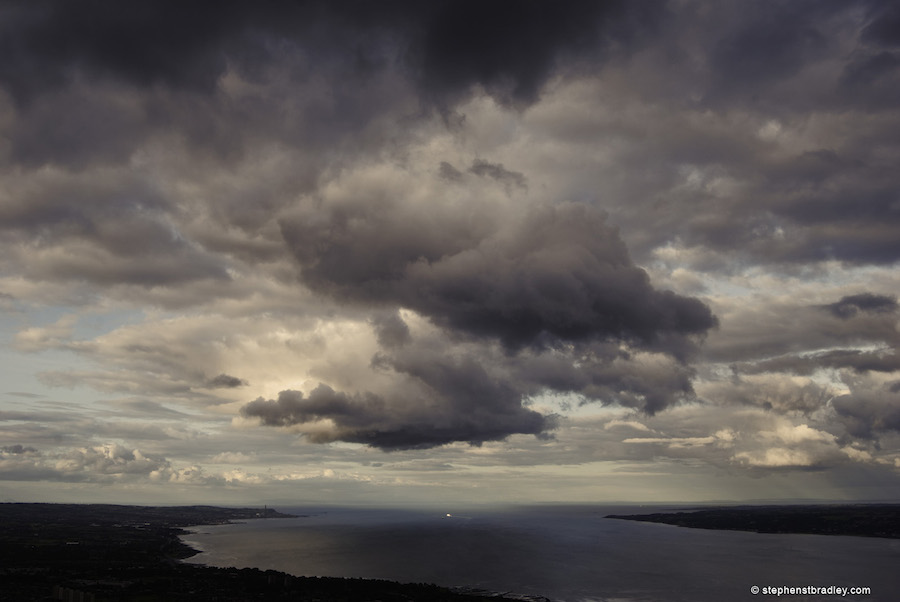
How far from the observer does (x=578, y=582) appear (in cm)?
18525

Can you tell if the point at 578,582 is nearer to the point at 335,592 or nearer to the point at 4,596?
the point at 335,592

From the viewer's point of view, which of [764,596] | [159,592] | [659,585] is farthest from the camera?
[659,585]

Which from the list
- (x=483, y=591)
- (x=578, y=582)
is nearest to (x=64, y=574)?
(x=483, y=591)

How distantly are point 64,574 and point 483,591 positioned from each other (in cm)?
13291

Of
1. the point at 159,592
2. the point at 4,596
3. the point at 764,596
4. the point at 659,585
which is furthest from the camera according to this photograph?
the point at 659,585

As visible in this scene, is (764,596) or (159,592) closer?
(159,592)

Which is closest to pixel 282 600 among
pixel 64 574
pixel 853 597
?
pixel 64 574

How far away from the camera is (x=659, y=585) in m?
179

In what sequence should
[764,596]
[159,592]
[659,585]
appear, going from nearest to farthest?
[159,592]
[764,596]
[659,585]

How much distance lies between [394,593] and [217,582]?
54671 millimetres

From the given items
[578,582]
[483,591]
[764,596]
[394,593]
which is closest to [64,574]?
[394,593]

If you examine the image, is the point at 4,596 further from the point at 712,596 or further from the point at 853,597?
the point at 853,597

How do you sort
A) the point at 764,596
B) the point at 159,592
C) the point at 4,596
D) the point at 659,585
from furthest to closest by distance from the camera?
the point at 659,585
the point at 764,596
the point at 159,592
the point at 4,596

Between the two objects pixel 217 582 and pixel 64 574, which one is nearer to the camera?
pixel 217 582
